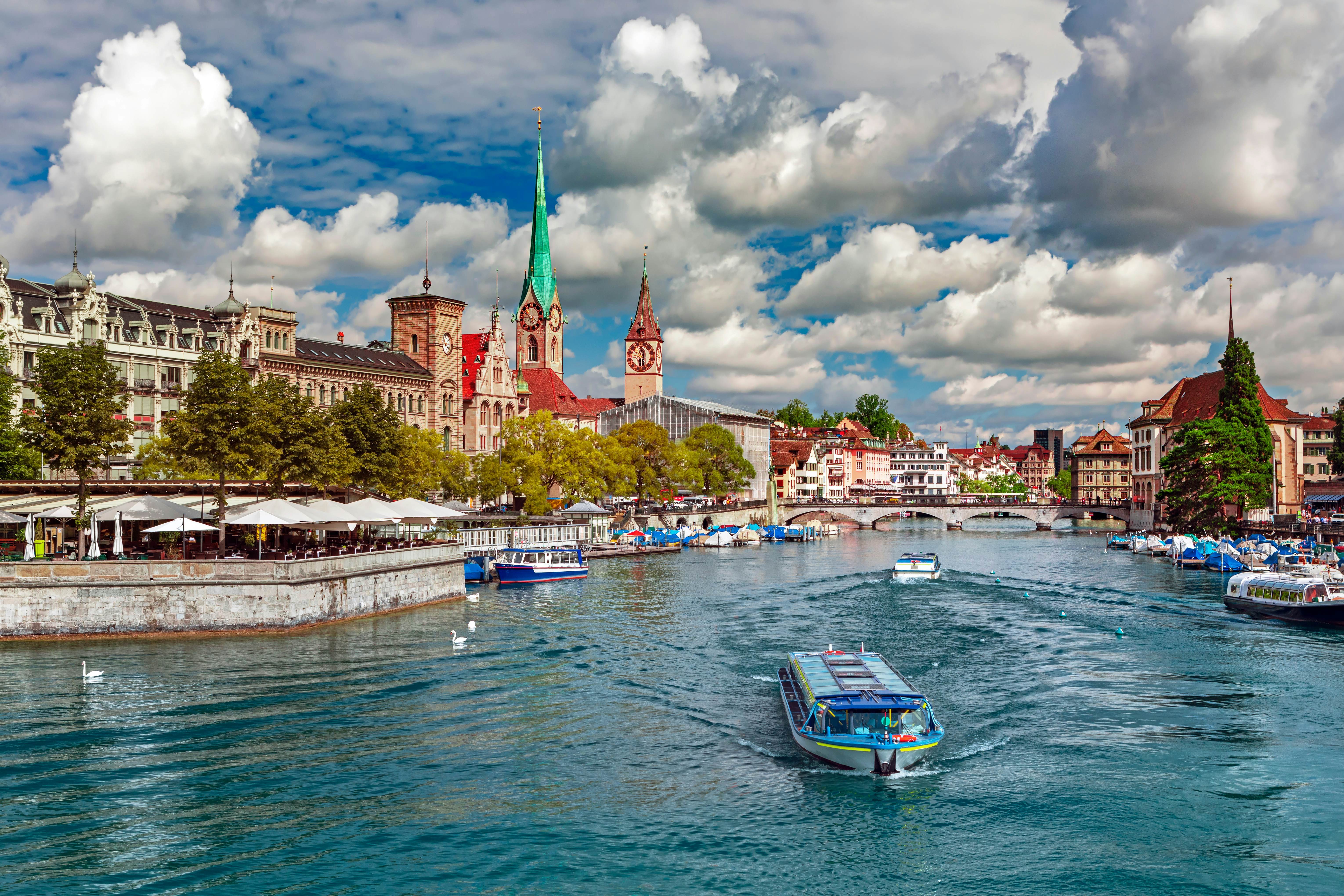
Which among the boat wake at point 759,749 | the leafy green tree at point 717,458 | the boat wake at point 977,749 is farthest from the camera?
the leafy green tree at point 717,458

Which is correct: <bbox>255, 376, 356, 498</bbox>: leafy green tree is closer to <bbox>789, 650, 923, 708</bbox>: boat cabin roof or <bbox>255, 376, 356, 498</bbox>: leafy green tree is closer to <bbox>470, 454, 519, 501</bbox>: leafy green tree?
<bbox>789, 650, 923, 708</bbox>: boat cabin roof

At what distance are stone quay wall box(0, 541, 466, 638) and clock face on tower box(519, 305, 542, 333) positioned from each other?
152270 millimetres

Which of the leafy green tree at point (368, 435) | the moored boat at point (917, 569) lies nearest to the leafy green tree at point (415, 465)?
the leafy green tree at point (368, 435)

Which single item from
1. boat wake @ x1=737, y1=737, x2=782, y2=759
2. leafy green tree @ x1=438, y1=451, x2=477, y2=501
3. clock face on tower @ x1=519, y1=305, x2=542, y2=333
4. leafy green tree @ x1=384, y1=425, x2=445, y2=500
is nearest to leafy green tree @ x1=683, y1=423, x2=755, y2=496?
leafy green tree @ x1=384, y1=425, x2=445, y2=500

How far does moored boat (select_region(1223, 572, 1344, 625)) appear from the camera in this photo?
181 ft

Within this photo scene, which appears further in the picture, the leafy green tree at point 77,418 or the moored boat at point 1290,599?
the moored boat at point 1290,599

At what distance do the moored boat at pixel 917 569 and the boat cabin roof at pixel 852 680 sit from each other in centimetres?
4438

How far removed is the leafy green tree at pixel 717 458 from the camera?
14912 cm

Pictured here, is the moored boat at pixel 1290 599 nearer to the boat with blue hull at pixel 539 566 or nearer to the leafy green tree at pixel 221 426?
the boat with blue hull at pixel 539 566

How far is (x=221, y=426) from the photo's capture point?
173ft

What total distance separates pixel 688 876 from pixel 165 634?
3108 centimetres

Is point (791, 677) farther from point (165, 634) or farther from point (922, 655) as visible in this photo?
point (165, 634)

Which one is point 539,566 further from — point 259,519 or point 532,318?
point 532,318

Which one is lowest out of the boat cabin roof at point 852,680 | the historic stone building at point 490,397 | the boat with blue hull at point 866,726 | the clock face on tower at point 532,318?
the boat with blue hull at point 866,726
